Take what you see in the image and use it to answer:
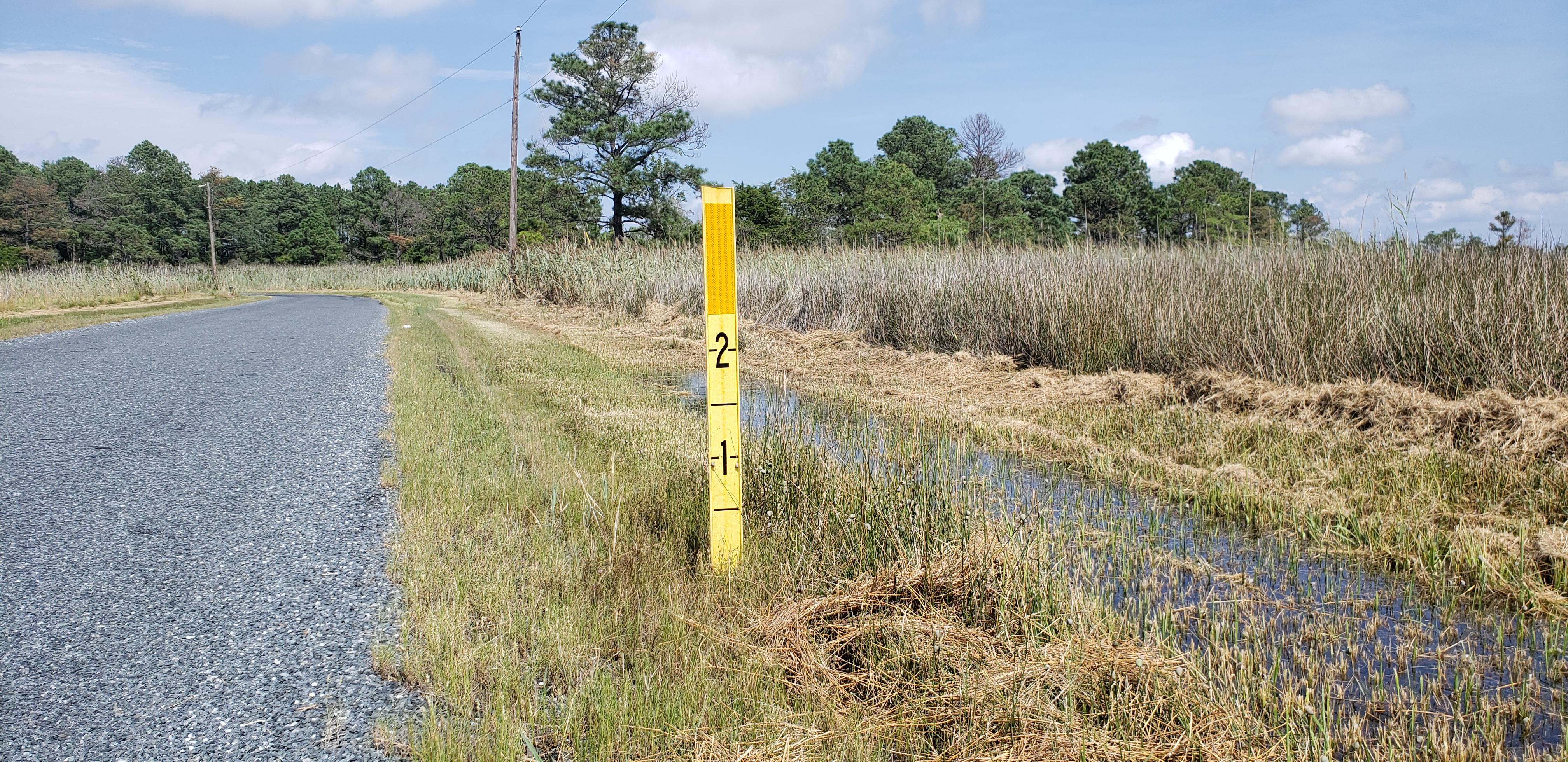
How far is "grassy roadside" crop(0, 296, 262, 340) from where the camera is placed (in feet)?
49.3

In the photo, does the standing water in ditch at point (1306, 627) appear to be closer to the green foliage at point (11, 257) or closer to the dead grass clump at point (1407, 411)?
the dead grass clump at point (1407, 411)

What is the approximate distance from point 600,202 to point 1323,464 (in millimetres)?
40598

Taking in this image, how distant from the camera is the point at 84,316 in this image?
61.5 ft

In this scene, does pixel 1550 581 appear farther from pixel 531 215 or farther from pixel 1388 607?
pixel 531 215

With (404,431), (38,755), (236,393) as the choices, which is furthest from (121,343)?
(38,755)

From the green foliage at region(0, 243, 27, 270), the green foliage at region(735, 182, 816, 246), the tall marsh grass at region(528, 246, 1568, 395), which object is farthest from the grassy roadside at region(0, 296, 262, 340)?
the green foliage at region(0, 243, 27, 270)

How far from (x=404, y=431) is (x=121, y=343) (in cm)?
963

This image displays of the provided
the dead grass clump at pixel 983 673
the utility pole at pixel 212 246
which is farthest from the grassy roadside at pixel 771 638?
the utility pole at pixel 212 246

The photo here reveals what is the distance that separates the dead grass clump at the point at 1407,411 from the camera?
5289mm

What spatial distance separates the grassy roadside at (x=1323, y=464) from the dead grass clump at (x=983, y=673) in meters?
2.01

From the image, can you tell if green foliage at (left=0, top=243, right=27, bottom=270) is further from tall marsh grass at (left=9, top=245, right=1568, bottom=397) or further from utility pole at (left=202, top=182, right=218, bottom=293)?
tall marsh grass at (left=9, top=245, right=1568, bottom=397)

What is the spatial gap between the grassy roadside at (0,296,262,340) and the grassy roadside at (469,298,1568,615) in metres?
14.5

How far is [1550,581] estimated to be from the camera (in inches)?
146

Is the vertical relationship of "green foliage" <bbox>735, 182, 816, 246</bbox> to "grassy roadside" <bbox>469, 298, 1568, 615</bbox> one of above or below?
above
